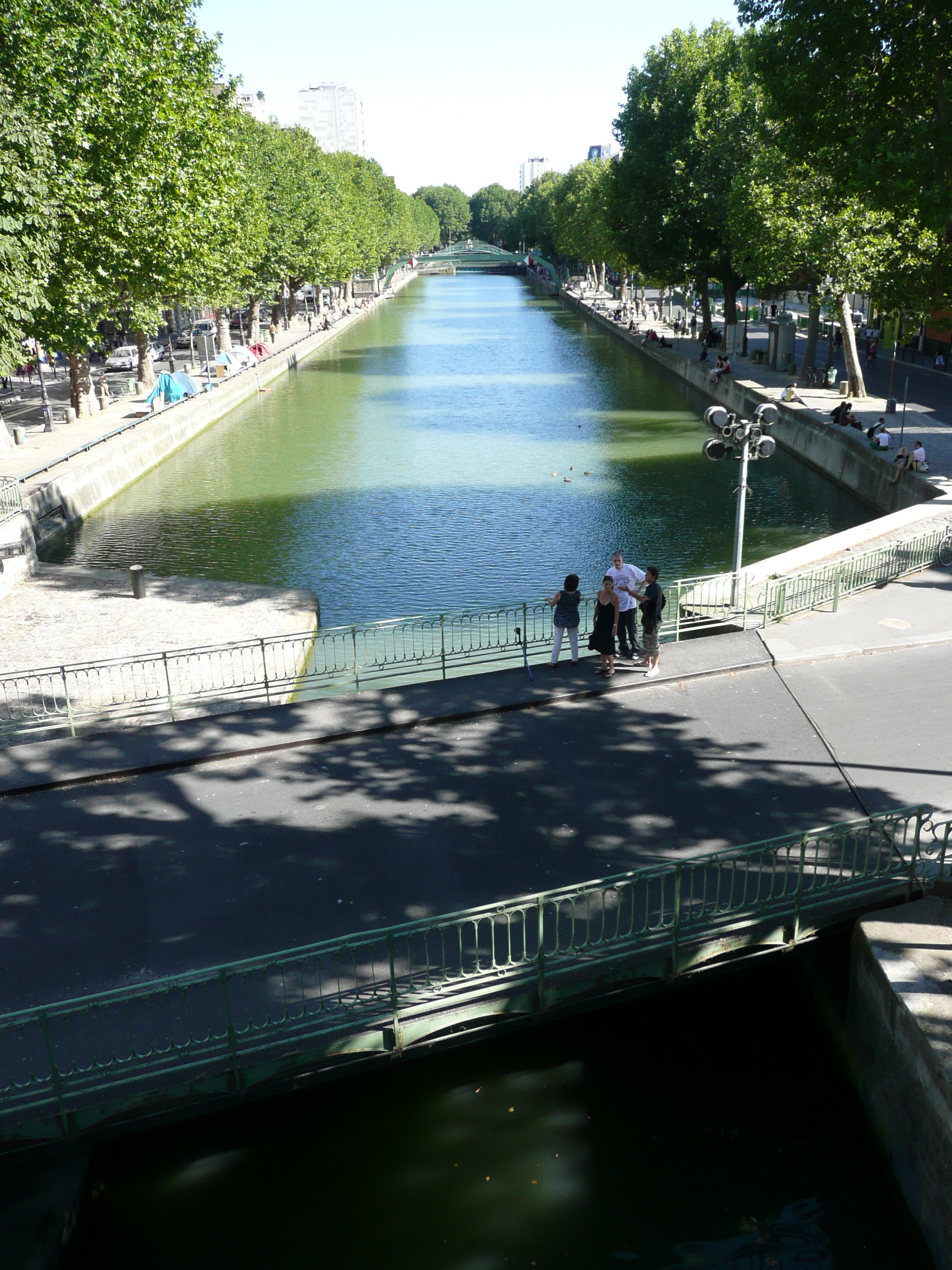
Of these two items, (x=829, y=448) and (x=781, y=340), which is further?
(x=781, y=340)

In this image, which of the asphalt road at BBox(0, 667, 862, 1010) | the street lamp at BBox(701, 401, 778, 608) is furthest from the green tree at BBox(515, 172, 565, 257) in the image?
the asphalt road at BBox(0, 667, 862, 1010)

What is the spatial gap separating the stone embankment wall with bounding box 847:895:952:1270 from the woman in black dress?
5.50 meters

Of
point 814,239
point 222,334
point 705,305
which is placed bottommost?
point 222,334

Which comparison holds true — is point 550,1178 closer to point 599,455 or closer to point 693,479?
point 693,479

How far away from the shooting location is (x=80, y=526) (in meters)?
27.5

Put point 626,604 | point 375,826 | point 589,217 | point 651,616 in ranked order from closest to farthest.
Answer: point 375,826
point 651,616
point 626,604
point 589,217

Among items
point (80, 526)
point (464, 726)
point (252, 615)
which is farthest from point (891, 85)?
point (80, 526)

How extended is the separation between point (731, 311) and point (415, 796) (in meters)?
46.9

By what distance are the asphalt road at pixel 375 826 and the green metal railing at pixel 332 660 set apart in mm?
1930

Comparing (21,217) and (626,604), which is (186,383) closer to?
(21,217)

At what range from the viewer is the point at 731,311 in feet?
171

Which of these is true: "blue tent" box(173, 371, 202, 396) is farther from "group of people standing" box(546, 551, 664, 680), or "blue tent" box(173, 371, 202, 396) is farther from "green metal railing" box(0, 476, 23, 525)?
"group of people standing" box(546, 551, 664, 680)

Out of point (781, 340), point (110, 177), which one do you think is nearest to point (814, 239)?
point (781, 340)

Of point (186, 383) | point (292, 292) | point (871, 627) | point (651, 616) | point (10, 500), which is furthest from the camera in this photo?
point (292, 292)
